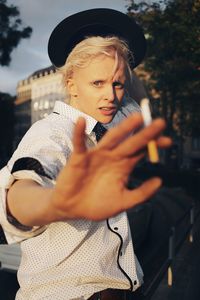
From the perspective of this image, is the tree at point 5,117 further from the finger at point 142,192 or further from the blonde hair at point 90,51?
the finger at point 142,192

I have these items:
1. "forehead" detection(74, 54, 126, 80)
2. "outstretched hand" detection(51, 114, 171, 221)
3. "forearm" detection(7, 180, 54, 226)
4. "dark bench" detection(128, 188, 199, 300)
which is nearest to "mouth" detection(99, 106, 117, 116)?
"forehead" detection(74, 54, 126, 80)

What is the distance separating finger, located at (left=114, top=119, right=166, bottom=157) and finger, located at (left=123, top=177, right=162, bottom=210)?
0.33ft

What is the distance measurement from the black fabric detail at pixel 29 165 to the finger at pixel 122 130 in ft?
1.34

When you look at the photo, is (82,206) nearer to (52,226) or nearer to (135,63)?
(52,226)

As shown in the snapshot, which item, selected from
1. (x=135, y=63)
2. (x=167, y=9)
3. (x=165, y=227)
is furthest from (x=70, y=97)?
(x=167, y=9)

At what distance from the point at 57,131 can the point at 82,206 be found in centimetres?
53

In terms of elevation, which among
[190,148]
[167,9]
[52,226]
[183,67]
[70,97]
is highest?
[167,9]

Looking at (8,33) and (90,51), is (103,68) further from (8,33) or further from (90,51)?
(8,33)

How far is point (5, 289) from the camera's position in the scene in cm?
583

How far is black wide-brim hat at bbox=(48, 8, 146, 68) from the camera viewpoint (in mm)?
1881

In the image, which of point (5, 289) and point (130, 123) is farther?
point (5, 289)

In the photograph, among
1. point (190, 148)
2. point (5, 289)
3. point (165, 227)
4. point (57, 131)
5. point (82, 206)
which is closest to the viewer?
point (82, 206)

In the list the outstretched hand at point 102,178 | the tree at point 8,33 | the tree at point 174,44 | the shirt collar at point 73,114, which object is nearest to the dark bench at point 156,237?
the shirt collar at point 73,114

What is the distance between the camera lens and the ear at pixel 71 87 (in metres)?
1.77
